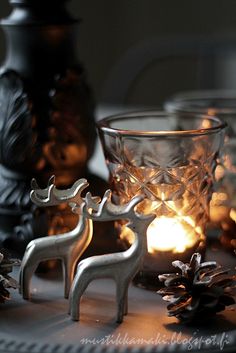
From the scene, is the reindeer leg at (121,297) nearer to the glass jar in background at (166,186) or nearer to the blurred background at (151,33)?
the glass jar in background at (166,186)

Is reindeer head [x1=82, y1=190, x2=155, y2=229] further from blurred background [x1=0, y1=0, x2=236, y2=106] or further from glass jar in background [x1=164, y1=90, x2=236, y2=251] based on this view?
blurred background [x1=0, y1=0, x2=236, y2=106]

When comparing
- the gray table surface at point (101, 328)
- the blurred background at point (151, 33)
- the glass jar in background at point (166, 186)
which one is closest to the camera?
the gray table surface at point (101, 328)

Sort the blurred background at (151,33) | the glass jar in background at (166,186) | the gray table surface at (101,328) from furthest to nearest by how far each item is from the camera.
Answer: the blurred background at (151,33), the glass jar in background at (166,186), the gray table surface at (101,328)

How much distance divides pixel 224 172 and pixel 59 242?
0.27 m

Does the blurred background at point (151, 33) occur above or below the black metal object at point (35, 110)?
below

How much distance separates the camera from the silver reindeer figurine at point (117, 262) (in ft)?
1.65

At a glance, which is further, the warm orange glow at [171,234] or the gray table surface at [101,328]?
the warm orange glow at [171,234]

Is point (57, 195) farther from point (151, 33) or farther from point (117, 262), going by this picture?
point (151, 33)

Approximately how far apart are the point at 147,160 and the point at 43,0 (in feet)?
0.59

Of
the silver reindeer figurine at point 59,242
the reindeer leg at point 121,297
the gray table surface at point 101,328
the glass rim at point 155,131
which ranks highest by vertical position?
the glass rim at point 155,131

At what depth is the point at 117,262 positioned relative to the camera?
51 centimetres

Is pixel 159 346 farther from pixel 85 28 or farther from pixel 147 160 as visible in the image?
pixel 85 28

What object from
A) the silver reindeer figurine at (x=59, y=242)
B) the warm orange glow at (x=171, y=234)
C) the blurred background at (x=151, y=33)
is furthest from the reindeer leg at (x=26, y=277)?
the blurred background at (x=151, y=33)

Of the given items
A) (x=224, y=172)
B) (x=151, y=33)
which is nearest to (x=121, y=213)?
(x=224, y=172)
